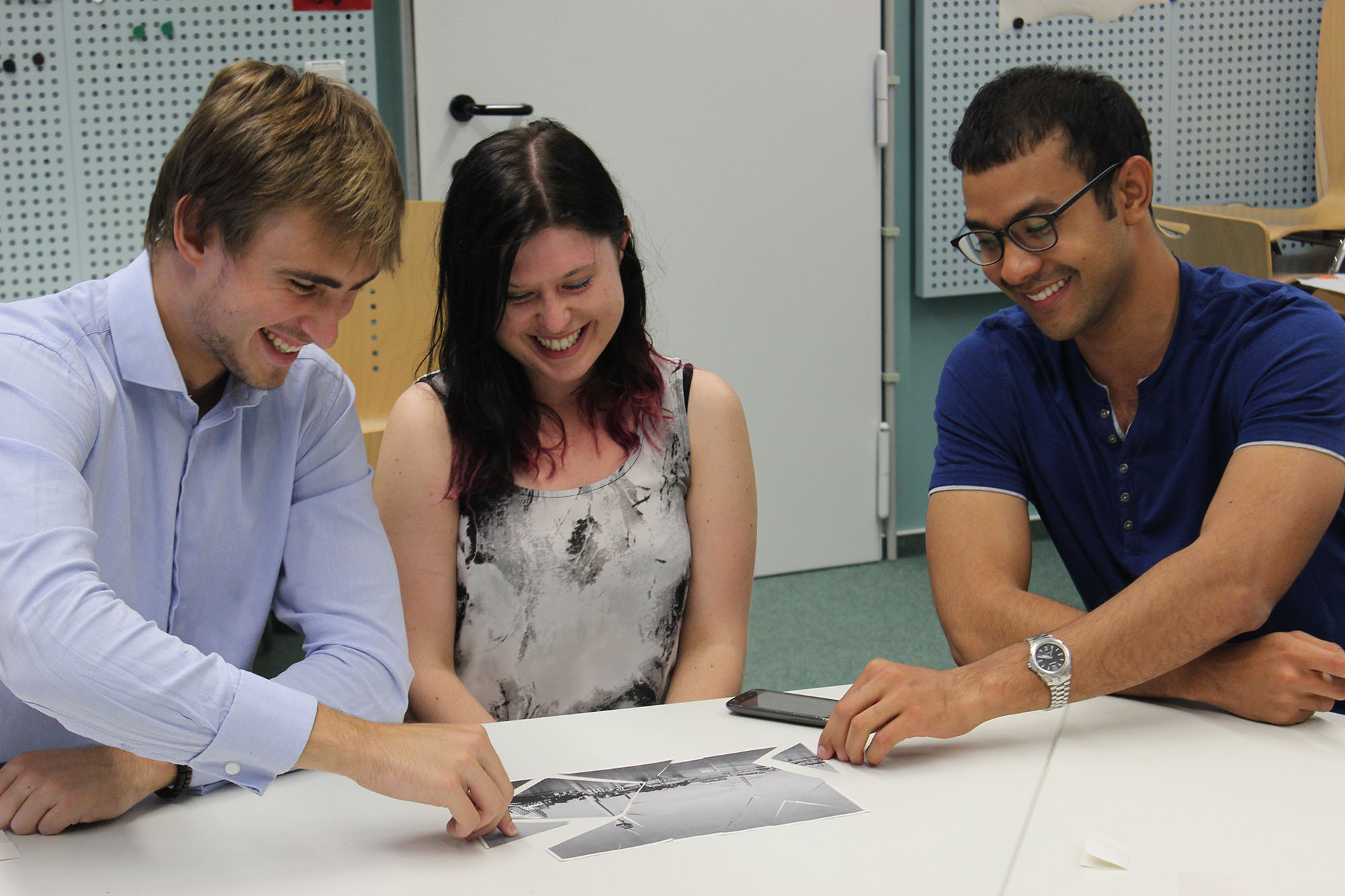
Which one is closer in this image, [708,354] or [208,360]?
[208,360]

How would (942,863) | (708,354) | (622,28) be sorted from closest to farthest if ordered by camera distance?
1. (942,863)
2. (622,28)
3. (708,354)

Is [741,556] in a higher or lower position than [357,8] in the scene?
lower

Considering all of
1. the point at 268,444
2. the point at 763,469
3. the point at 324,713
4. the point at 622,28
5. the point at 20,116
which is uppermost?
the point at 622,28

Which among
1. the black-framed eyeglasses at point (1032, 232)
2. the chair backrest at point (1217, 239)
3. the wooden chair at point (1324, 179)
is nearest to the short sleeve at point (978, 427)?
the black-framed eyeglasses at point (1032, 232)

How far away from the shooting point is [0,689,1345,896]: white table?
0.90 metres

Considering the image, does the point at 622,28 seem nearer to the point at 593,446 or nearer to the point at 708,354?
the point at 708,354

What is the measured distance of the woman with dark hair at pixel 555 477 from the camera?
144 centimetres

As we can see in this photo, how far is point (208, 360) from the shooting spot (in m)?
1.21

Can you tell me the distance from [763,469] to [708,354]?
0.40 metres

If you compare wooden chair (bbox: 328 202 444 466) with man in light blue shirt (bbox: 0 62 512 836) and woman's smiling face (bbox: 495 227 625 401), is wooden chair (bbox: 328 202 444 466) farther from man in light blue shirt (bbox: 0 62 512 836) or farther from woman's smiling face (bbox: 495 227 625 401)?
man in light blue shirt (bbox: 0 62 512 836)

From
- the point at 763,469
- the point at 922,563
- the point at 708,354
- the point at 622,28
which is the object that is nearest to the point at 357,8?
the point at 622,28

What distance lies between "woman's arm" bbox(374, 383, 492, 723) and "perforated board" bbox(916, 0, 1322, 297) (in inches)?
96.8

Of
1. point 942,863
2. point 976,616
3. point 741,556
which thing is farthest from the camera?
point 741,556

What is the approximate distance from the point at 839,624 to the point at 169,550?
7.51ft
